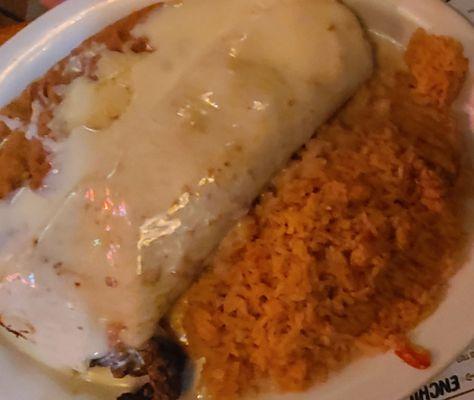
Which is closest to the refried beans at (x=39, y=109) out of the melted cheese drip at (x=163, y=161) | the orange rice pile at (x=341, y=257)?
the melted cheese drip at (x=163, y=161)

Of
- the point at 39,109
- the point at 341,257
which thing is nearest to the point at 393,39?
the point at 341,257

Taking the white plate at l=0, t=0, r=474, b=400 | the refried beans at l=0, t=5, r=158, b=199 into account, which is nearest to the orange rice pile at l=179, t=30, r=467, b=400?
the white plate at l=0, t=0, r=474, b=400

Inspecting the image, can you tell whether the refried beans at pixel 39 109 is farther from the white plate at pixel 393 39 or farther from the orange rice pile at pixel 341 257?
the orange rice pile at pixel 341 257

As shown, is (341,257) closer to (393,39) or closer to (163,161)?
(163,161)

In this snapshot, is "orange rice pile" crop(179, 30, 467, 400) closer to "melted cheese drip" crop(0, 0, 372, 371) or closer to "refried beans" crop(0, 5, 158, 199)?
"melted cheese drip" crop(0, 0, 372, 371)

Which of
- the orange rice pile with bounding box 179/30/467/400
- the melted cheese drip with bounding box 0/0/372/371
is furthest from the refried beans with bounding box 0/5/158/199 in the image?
the orange rice pile with bounding box 179/30/467/400

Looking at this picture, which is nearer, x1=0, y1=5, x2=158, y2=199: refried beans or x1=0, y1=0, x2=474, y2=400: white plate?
x1=0, y1=0, x2=474, y2=400: white plate
